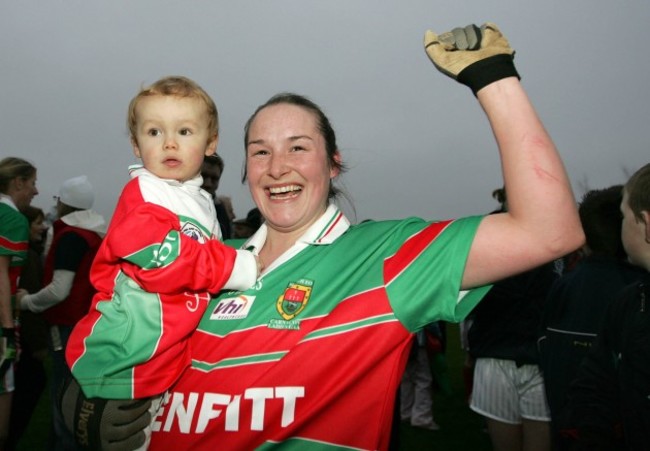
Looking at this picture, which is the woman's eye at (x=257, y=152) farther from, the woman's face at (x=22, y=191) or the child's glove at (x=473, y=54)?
the woman's face at (x=22, y=191)

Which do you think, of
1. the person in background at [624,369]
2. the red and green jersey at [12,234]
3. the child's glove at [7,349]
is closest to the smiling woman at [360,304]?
the person in background at [624,369]

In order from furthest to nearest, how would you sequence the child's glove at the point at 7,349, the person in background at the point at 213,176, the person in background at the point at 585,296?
the person in background at the point at 213,176, the child's glove at the point at 7,349, the person in background at the point at 585,296

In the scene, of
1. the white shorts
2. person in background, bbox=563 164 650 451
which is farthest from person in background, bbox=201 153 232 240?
person in background, bbox=563 164 650 451

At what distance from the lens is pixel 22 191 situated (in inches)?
188

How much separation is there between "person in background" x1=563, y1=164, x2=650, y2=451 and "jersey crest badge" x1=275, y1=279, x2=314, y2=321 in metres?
1.32

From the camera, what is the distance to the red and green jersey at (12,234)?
4027 millimetres

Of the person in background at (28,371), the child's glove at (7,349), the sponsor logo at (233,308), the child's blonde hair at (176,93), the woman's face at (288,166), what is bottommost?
the person in background at (28,371)

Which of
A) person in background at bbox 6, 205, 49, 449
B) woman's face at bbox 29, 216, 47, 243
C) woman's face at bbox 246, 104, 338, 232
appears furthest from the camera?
woman's face at bbox 29, 216, 47, 243

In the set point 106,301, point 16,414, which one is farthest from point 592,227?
point 16,414

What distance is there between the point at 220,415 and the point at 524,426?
108 inches

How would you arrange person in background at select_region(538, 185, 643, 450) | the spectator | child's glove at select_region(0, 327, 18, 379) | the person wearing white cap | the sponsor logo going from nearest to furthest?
the sponsor logo, person in background at select_region(538, 185, 643, 450), child's glove at select_region(0, 327, 18, 379), the person wearing white cap, the spectator

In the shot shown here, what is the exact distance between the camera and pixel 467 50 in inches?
65.0

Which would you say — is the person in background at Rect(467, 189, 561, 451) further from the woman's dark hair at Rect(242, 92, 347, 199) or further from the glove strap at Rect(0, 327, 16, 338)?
the glove strap at Rect(0, 327, 16, 338)

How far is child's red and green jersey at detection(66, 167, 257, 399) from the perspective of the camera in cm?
184
